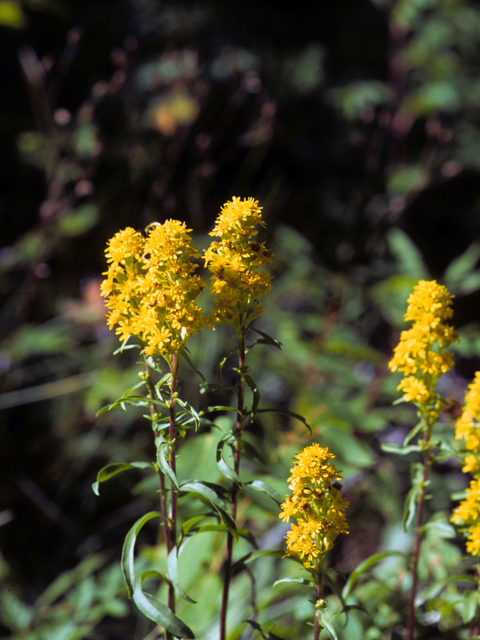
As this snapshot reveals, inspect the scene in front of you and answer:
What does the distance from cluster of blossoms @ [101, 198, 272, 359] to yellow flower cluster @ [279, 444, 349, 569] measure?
23cm

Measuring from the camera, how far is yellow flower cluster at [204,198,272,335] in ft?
2.56

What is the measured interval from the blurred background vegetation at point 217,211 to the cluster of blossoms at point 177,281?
0.81m

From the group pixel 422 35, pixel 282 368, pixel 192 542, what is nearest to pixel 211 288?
pixel 192 542

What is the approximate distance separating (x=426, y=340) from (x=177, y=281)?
0.45 metres

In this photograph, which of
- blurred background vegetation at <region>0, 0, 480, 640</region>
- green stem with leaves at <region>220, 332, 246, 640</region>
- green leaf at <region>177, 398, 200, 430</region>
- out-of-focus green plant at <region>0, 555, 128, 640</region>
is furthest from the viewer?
blurred background vegetation at <region>0, 0, 480, 640</region>

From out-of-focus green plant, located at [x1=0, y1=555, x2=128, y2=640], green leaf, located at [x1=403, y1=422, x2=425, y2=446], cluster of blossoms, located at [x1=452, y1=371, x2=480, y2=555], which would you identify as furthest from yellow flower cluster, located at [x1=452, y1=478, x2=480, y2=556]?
out-of-focus green plant, located at [x1=0, y1=555, x2=128, y2=640]

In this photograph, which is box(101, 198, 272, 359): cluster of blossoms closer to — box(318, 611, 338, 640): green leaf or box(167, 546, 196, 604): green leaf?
box(167, 546, 196, 604): green leaf

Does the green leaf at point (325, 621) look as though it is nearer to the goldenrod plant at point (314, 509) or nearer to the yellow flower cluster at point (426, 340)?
the goldenrod plant at point (314, 509)

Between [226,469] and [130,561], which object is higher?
[226,469]

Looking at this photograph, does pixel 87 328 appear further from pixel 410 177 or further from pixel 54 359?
pixel 410 177

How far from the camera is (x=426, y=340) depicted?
90 cm

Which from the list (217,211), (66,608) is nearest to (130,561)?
(66,608)

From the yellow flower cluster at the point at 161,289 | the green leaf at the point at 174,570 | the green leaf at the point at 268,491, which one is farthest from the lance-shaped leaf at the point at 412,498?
the yellow flower cluster at the point at 161,289

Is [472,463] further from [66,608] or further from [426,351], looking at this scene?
[66,608]
